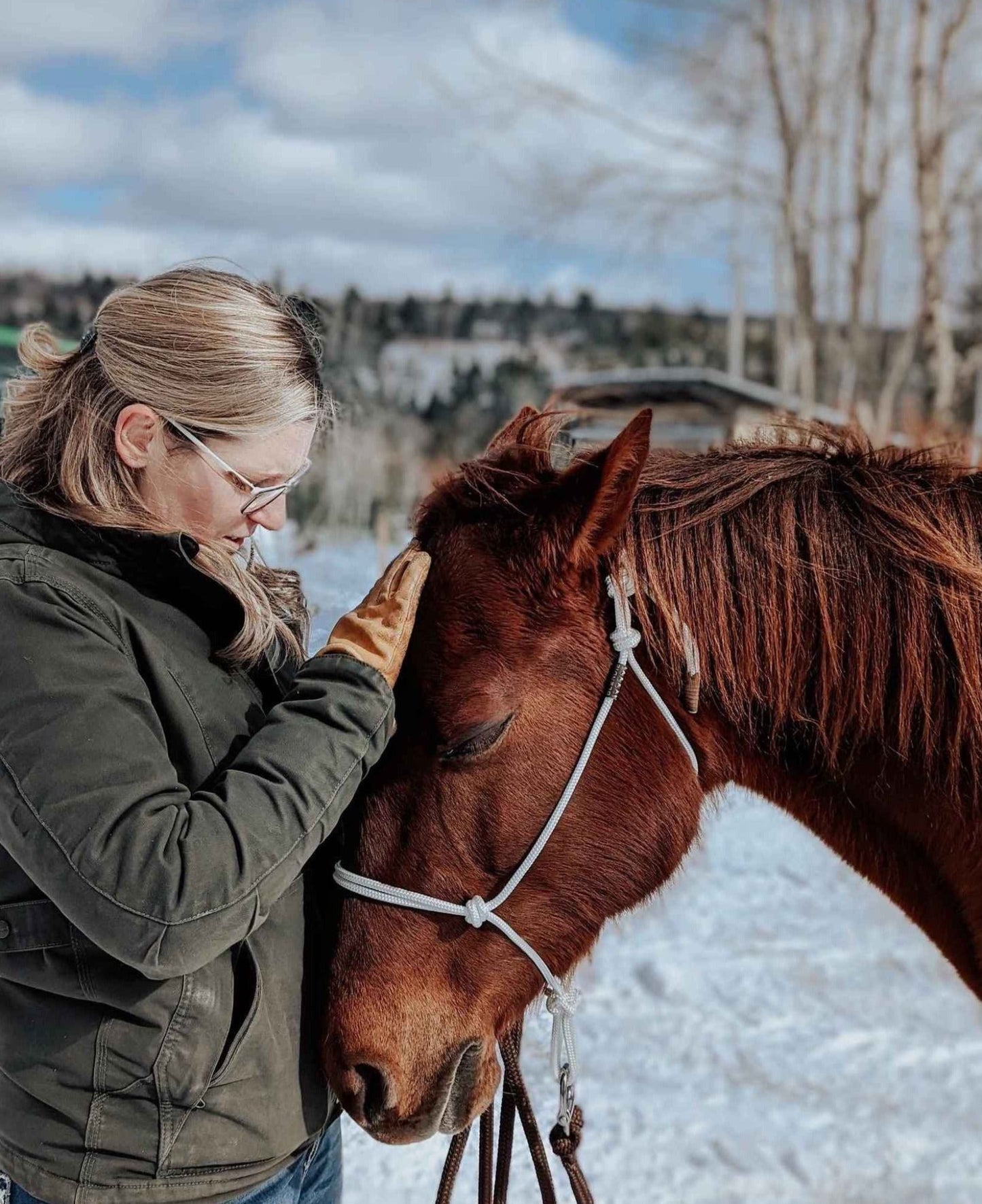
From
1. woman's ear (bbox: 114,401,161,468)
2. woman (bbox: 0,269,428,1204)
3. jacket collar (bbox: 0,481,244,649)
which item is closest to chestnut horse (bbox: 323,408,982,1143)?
woman (bbox: 0,269,428,1204)

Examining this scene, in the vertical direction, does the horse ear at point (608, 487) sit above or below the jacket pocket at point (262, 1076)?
above

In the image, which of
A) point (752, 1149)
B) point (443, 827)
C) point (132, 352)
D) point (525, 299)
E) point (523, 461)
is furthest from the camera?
point (525, 299)

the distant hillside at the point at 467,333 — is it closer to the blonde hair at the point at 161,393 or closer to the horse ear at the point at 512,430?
the horse ear at the point at 512,430

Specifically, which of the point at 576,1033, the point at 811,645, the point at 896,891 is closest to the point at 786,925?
the point at 576,1033

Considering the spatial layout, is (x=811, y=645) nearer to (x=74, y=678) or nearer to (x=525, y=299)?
(x=74, y=678)

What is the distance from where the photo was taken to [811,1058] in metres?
3.64

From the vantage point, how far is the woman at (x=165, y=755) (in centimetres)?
122

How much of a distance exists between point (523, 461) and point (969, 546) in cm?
70

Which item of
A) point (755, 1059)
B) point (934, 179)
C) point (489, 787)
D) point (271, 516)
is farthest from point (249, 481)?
point (934, 179)

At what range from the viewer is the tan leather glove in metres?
1.48

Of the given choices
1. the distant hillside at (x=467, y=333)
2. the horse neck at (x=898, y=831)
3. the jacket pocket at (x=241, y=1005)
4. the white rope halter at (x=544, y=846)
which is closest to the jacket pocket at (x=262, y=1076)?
the jacket pocket at (x=241, y=1005)

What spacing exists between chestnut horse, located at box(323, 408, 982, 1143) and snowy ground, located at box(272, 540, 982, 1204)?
0.98 ft

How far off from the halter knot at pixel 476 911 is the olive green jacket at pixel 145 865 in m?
0.26

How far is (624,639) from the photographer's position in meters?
1.62
